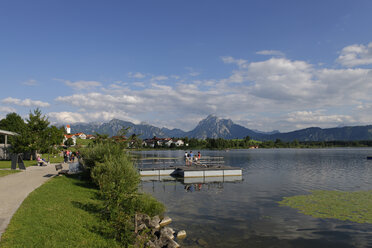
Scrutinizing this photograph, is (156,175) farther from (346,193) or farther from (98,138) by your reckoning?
(346,193)

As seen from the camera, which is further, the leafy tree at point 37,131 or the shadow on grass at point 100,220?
the leafy tree at point 37,131

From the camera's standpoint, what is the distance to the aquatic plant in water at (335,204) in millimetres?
18609

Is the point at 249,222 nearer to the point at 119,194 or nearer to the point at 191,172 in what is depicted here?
the point at 119,194

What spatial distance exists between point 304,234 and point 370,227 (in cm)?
478

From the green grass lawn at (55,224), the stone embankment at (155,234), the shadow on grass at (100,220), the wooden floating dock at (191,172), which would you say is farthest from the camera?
the wooden floating dock at (191,172)

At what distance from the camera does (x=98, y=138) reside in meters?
32.8

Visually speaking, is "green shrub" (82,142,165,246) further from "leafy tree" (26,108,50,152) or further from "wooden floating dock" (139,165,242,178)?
"leafy tree" (26,108,50,152)

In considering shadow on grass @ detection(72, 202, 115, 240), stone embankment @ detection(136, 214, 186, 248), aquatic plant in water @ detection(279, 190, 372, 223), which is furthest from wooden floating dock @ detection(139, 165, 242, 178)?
shadow on grass @ detection(72, 202, 115, 240)

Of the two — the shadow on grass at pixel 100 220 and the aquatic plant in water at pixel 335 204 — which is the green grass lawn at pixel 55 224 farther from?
the aquatic plant in water at pixel 335 204

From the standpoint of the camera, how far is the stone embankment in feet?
41.6

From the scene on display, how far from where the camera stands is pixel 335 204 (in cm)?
2191

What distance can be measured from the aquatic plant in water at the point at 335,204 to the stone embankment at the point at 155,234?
11.0 meters

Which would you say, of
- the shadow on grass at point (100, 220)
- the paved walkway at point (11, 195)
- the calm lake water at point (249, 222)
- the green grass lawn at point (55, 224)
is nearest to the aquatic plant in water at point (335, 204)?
the calm lake water at point (249, 222)

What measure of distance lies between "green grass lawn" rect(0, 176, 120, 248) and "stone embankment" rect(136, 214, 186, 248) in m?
1.90
